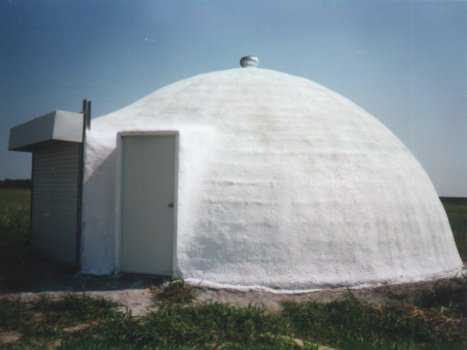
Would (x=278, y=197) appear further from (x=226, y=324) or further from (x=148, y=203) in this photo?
(x=226, y=324)

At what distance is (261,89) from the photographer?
331 inches

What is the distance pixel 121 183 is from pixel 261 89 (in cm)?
312

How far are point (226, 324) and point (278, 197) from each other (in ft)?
7.96

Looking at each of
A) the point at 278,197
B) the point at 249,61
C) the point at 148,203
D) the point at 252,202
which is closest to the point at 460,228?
the point at 249,61

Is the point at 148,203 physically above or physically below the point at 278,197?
below

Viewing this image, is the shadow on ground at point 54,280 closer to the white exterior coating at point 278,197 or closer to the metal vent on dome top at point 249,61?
the white exterior coating at point 278,197

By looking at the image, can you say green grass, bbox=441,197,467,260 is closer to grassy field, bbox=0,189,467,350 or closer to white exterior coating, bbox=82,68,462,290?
white exterior coating, bbox=82,68,462,290

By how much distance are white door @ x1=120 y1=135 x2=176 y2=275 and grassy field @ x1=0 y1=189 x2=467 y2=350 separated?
2.63ft

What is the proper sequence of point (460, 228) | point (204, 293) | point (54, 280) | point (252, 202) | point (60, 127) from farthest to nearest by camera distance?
1. point (460, 228)
2. point (60, 127)
3. point (54, 280)
4. point (252, 202)
5. point (204, 293)

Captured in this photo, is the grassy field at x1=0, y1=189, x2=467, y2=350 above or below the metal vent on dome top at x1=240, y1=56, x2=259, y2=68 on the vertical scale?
below

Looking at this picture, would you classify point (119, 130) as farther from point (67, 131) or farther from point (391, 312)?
point (391, 312)

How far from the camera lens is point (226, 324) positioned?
4949 millimetres

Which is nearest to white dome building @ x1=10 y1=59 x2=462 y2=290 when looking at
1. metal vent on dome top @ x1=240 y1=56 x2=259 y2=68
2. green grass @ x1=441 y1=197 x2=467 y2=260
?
metal vent on dome top @ x1=240 y1=56 x2=259 y2=68

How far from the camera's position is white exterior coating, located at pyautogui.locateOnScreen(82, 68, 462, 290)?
21.9 feet
